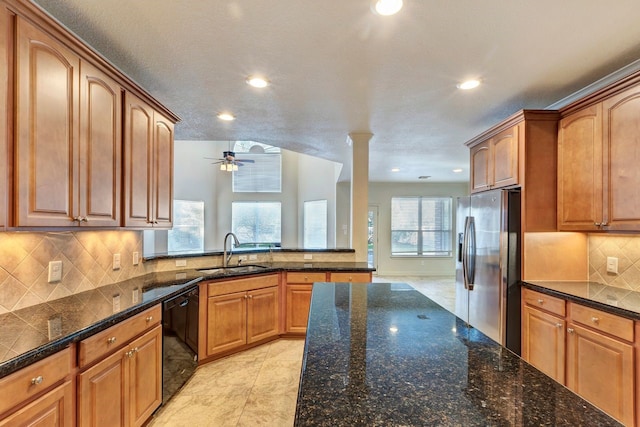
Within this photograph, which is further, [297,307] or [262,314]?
[297,307]

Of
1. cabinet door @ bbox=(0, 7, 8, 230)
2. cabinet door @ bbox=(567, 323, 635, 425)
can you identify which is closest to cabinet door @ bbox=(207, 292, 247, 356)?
cabinet door @ bbox=(0, 7, 8, 230)

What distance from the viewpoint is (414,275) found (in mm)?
7699

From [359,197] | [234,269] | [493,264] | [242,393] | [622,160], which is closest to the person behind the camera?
[622,160]

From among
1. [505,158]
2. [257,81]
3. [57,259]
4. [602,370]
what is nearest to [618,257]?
[602,370]

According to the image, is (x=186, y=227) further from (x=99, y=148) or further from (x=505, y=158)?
(x=505, y=158)

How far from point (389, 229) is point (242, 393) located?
603 centimetres

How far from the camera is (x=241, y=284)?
2959 mm

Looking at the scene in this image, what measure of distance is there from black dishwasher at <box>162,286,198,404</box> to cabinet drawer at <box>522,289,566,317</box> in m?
2.74

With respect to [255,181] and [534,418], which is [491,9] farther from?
[255,181]

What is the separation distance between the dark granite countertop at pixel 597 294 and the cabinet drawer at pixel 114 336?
2784 millimetres

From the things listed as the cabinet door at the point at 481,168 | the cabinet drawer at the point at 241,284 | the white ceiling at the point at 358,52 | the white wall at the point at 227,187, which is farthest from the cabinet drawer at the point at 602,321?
the white wall at the point at 227,187

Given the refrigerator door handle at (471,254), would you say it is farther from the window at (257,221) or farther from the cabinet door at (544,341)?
the window at (257,221)

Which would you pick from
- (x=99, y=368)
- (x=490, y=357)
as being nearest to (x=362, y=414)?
(x=490, y=357)

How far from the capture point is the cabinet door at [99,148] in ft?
5.31
